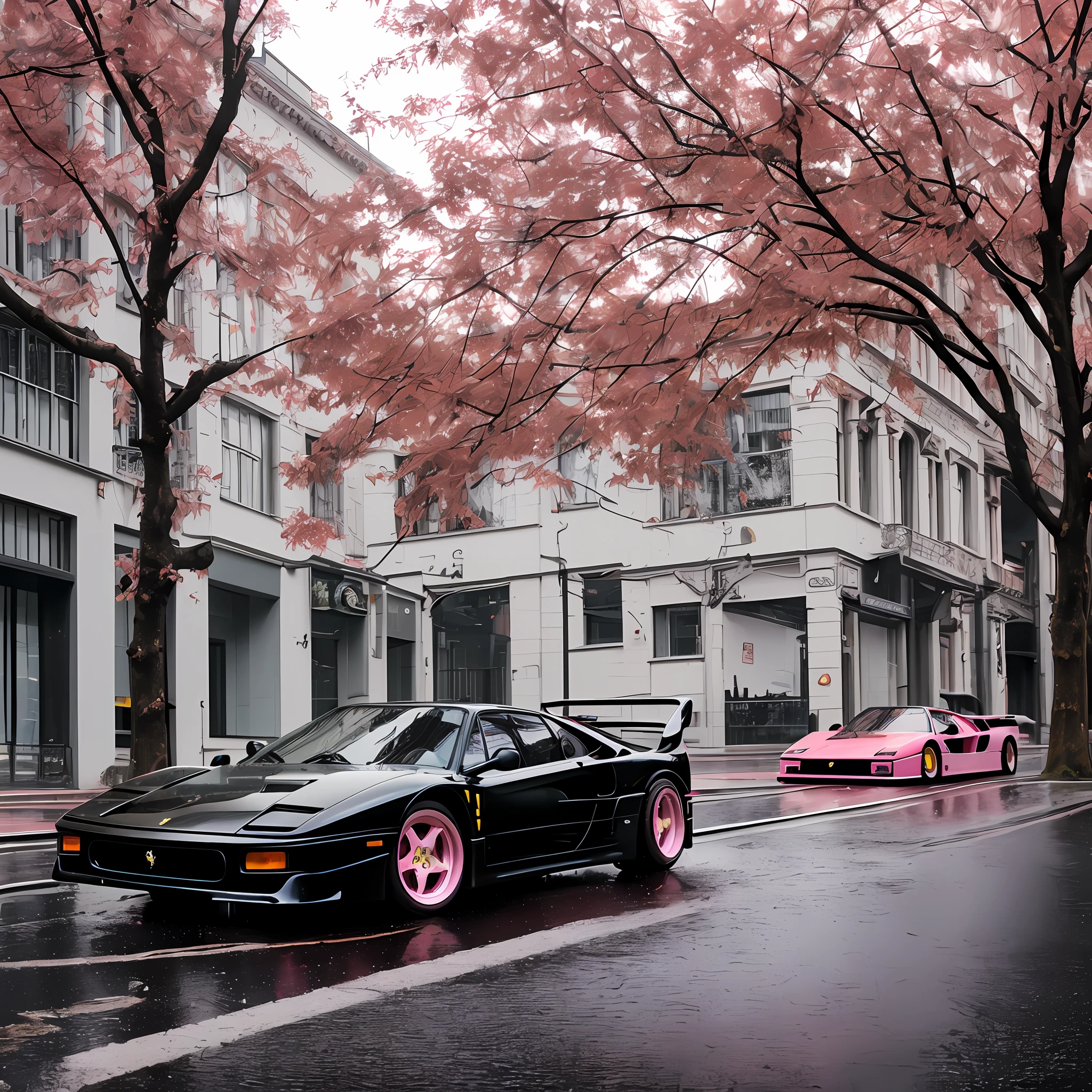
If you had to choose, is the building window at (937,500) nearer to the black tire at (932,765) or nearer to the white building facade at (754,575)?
the white building facade at (754,575)

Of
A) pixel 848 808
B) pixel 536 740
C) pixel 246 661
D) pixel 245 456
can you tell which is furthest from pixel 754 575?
pixel 536 740

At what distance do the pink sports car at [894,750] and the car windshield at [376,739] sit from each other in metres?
12.7

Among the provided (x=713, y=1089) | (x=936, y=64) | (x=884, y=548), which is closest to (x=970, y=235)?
(x=936, y=64)

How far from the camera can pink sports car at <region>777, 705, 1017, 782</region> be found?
20047 mm

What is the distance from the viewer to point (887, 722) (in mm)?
21359

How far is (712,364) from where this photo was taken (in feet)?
54.1

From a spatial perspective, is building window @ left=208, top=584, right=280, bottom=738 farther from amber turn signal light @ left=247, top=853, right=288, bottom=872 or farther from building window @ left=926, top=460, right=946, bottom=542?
building window @ left=926, top=460, right=946, bottom=542

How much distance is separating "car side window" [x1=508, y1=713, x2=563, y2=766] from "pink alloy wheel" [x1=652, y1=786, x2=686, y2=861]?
1002mm

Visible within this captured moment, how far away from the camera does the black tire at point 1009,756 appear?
23094 mm

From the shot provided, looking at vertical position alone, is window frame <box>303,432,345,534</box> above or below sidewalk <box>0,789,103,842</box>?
above

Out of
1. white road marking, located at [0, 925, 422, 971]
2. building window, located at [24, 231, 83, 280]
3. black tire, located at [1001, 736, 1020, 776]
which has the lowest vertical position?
black tire, located at [1001, 736, 1020, 776]

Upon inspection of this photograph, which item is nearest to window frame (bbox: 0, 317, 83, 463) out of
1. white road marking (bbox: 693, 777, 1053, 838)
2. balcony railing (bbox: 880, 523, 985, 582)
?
white road marking (bbox: 693, 777, 1053, 838)

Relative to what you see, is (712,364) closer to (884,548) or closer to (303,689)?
(303,689)

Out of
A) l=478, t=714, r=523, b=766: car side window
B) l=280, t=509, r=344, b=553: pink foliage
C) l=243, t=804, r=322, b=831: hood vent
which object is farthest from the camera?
l=280, t=509, r=344, b=553: pink foliage
